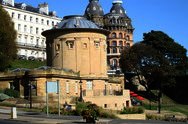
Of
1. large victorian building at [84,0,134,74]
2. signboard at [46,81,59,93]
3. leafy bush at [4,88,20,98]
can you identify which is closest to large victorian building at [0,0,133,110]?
leafy bush at [4,88,20,98]

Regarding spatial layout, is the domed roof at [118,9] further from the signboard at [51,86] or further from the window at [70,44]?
the signboard at [51,86]

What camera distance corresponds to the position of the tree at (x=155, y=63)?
92.6 metres

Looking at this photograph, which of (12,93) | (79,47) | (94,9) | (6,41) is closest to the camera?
(12,93)

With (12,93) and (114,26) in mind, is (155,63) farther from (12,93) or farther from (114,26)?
(114,26)

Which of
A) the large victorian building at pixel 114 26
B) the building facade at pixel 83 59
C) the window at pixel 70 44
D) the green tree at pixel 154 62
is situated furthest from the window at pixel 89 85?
the large victorian building at pixel 114 26

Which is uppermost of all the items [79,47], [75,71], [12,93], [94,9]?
[94,9]

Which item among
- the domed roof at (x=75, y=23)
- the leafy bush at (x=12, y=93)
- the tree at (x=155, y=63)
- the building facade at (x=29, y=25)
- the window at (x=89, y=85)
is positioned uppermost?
the building facade at (x=29, y=25)

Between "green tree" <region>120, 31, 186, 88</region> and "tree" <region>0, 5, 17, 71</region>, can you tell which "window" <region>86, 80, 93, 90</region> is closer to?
"tree" <region>0, 5, 17, 71</region>

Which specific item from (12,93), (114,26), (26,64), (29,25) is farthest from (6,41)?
(114,26)

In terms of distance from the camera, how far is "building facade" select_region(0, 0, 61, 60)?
12369 centimetres

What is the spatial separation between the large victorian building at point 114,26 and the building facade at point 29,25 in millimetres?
16091

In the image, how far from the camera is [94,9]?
490ft

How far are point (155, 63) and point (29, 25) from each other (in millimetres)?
50392

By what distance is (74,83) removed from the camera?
61.8 metres
